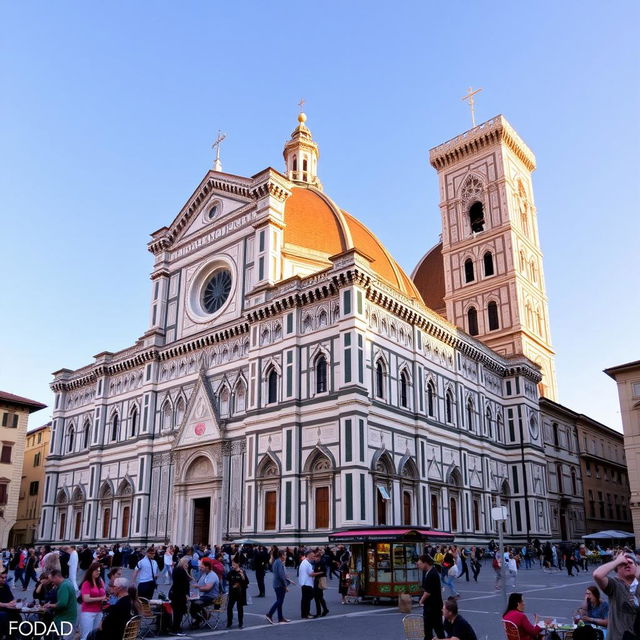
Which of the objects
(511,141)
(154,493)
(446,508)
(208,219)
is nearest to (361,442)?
(446,508)

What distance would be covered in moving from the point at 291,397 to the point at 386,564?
15486mm

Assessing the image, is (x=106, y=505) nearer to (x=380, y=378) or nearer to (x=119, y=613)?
(x=380, y=378)

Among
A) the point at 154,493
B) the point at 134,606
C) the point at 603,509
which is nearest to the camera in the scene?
the point at 134,606

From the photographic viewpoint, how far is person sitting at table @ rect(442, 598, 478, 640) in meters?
8.30

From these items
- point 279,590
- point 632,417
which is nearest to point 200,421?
point 279,590

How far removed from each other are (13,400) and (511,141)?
47855 millimetres

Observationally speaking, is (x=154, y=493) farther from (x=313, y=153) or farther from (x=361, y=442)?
(x=313, y=153)

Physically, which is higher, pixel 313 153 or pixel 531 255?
pixel 313 153

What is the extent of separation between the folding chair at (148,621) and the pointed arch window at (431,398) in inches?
1027

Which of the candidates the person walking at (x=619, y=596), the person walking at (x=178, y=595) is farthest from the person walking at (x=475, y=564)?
the person walking at (x=619, y=596)

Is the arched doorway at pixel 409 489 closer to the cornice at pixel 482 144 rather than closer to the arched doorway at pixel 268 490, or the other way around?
the arched doorway at pixel 268 490

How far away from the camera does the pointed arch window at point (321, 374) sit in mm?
33531

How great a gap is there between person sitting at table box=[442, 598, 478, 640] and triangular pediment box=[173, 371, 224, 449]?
3002 centimetres

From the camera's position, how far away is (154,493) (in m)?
41.0
